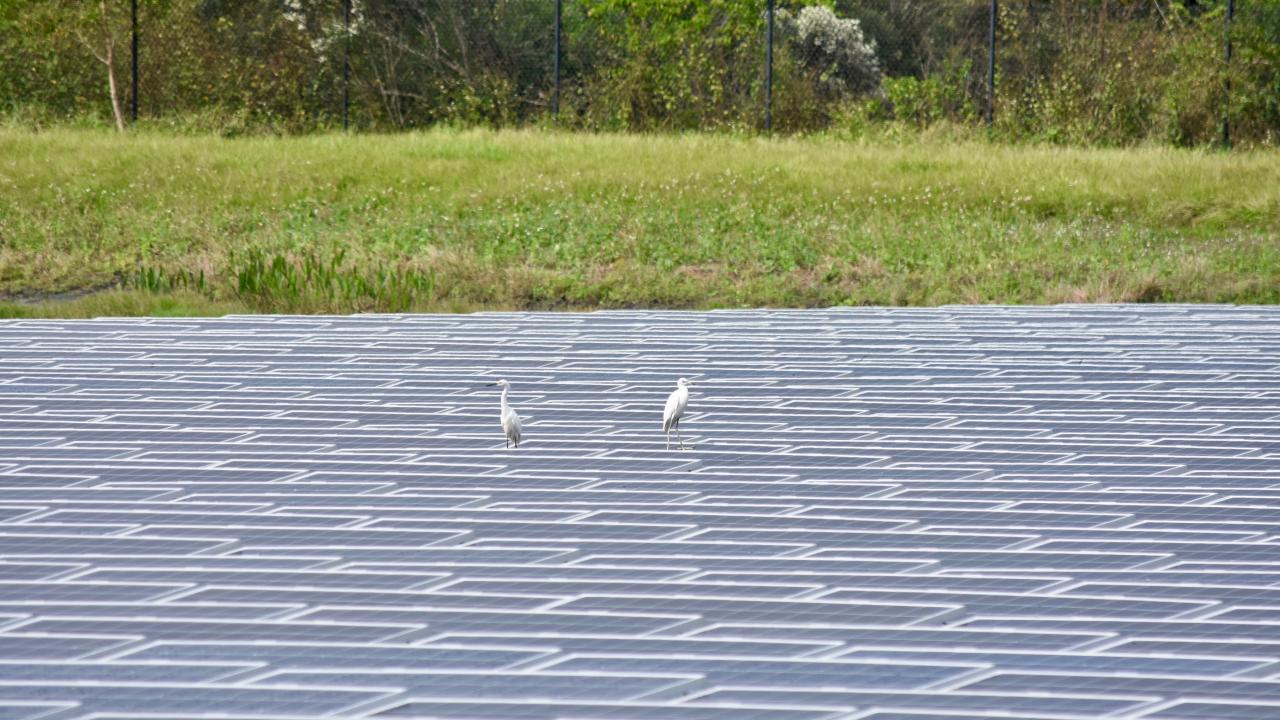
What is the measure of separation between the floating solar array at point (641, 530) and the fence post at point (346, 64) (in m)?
11.7

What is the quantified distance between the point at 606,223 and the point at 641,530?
896cm

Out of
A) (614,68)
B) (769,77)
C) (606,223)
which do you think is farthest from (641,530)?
(614,68)

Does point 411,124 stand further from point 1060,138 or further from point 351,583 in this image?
point 351,583

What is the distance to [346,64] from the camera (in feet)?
65.1

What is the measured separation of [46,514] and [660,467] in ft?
7.46

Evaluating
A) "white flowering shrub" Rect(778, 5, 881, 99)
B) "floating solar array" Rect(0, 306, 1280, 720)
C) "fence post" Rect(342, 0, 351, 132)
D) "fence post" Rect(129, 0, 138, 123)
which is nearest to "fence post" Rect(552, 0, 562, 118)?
"fence post" Rect(342, 0, 351, 132)

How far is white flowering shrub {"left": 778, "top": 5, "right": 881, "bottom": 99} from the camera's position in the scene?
2259 centimetres

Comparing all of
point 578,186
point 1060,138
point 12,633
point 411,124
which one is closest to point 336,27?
point 411,124

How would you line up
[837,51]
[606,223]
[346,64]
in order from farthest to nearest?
[837,51] < [346,64] < [606,223]

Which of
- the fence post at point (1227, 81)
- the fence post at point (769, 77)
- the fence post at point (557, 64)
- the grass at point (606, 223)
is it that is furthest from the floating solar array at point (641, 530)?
the fence post at point (557, 64)

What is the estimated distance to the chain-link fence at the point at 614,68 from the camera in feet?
58.9

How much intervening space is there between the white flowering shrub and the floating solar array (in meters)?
14.9

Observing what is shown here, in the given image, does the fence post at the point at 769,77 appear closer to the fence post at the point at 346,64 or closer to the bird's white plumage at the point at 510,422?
the fence post at the point at 346,64

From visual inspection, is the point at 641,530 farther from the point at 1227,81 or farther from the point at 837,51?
the point at 837,51
